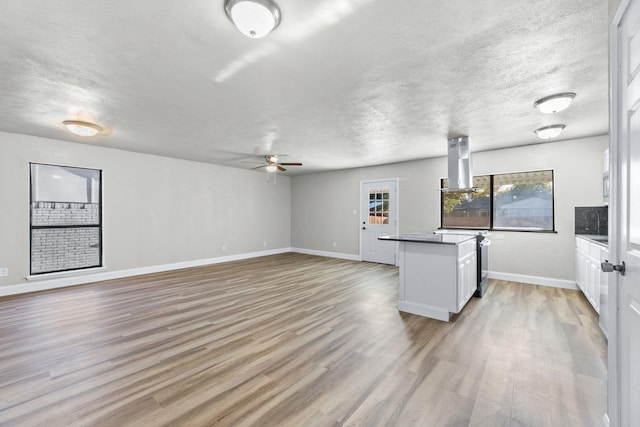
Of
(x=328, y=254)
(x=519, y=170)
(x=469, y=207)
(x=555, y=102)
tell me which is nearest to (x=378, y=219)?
(x=328, y=254)

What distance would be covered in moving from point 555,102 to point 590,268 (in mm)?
2196

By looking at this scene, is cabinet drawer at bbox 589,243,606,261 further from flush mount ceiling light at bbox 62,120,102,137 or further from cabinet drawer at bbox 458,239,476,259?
flush mount ceiling light at bbox 62,120,102,137

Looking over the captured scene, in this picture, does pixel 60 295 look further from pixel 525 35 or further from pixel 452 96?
pixel 525 35

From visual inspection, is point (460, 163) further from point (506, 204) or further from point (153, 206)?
point (153, 206)

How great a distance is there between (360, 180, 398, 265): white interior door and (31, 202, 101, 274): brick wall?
5741 millimetres

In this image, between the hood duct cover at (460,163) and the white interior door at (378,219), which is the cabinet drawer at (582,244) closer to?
the hood duct cover at (460,163)

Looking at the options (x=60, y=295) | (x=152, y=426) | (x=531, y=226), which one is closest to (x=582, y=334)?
(x=531, y=226)

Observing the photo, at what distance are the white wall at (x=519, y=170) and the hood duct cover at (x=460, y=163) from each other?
1.15m

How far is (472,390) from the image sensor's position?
200cm

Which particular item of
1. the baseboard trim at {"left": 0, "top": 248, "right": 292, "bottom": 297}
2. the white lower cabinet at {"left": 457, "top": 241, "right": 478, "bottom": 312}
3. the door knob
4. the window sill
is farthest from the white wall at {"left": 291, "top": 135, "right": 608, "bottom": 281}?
the window sill

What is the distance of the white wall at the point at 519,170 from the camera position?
4.59 metres

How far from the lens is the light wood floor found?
179cm

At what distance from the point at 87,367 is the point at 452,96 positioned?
4.24 meters

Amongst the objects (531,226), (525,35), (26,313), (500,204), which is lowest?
(26,313)
